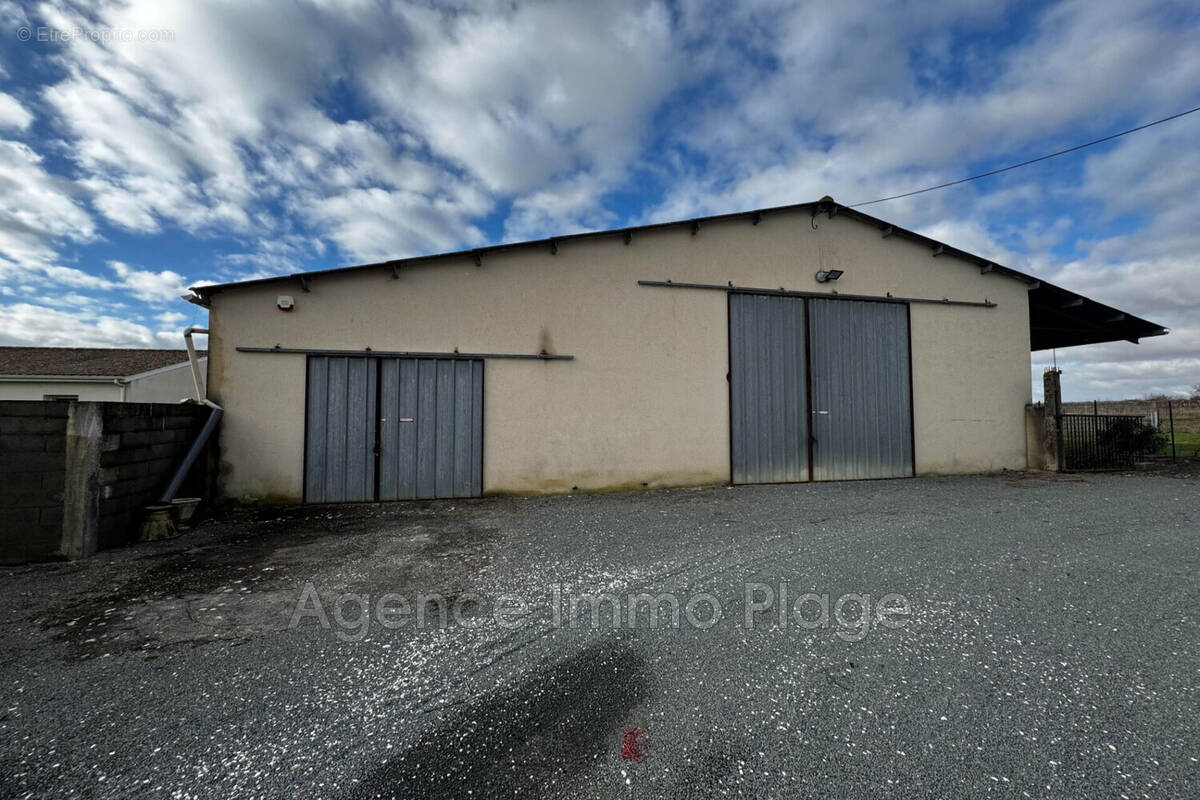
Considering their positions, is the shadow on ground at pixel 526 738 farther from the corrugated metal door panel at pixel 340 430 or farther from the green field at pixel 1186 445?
the green field at pixel 1186 445

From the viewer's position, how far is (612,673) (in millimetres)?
2186

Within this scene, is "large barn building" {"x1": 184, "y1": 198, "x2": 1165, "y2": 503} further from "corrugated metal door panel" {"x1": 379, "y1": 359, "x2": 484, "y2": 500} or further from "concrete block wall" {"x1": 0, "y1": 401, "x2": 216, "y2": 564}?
"concrete block wall" {"x1": 0, "y1": 401, "x2": 216, "y2": 564}

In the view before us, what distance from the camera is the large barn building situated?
6348 mm

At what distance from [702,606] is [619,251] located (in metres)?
5.88

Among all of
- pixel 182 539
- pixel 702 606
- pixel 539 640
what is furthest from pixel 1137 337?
pixel 182 539

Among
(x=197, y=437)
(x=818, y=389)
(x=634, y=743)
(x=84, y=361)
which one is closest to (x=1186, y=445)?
(x=818, y=389)

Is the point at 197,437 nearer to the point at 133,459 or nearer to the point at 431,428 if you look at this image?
the point at 133,459

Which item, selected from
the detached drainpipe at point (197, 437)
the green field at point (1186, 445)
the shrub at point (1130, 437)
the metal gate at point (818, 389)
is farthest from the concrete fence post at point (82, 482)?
the green field at point (1186, 445)

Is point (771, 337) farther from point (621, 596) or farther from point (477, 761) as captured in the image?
point (477, 761)

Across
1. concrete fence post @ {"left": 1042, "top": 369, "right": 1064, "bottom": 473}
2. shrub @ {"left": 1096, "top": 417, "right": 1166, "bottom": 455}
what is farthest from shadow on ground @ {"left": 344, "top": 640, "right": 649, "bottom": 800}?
shrub @ {"left": 1096, "top": 417, "right": 1166, "bottom": 455}

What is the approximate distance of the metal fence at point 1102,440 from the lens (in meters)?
9.34

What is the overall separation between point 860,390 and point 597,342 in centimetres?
490

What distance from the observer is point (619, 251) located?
292 inches

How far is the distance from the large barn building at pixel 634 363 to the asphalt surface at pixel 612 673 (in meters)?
2.46
